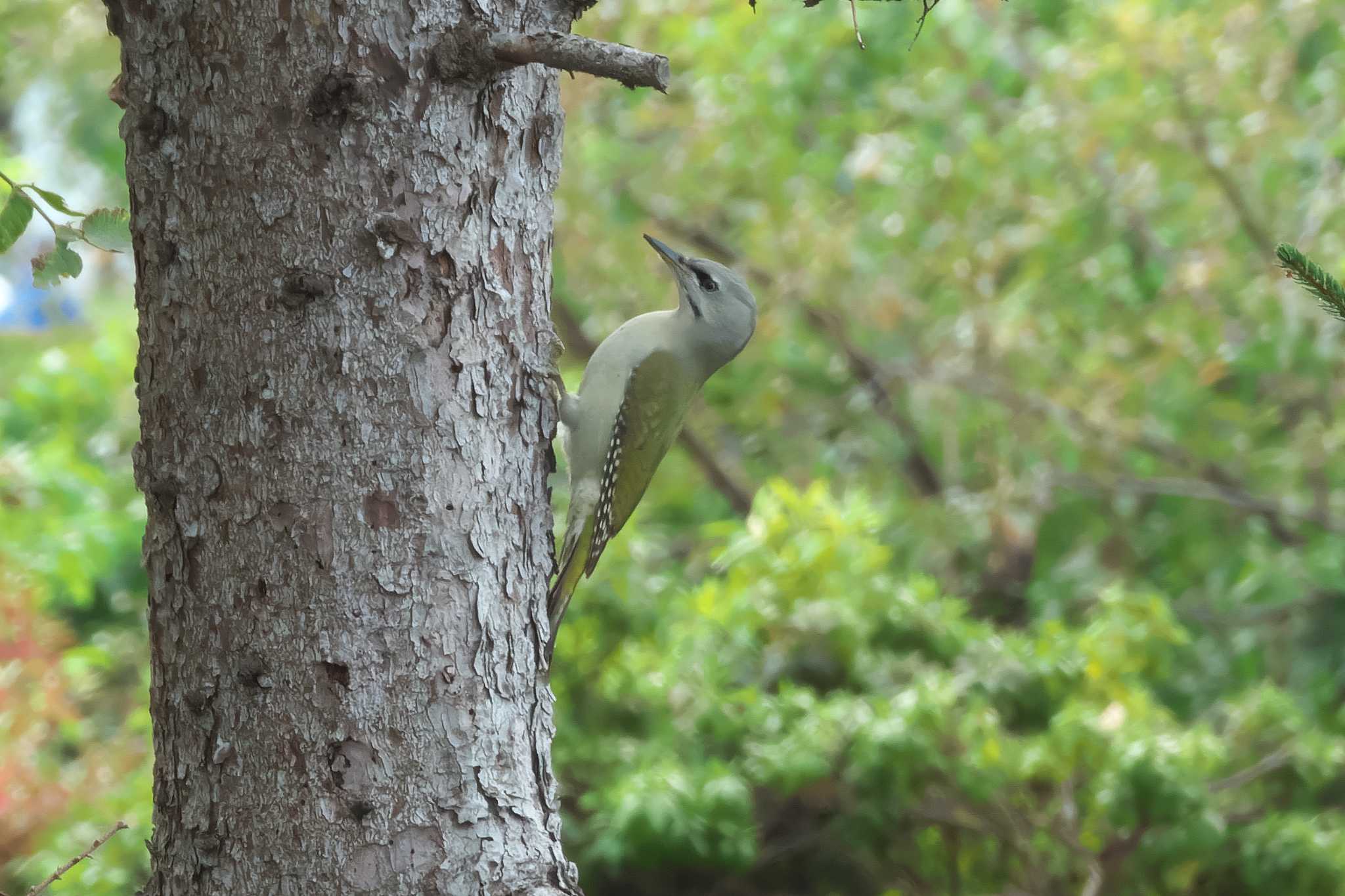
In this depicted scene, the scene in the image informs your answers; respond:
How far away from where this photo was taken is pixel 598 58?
65.0 inches

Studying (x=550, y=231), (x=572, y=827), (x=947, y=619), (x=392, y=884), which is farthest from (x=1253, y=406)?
(x=392, y=884)

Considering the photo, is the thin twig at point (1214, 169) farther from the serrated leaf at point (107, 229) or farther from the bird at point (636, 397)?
the serrated leaf at point (107, 229)

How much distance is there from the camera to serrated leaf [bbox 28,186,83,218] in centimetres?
196

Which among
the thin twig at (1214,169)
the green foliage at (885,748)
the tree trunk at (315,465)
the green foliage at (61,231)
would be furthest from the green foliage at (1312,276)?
the thin twig at (1214,169)

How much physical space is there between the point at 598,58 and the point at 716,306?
1.56 metres

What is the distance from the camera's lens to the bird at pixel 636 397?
2.98 metres

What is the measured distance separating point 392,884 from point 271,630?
36 cm

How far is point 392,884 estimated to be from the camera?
1671 mm

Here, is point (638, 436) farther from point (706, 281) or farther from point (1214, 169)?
point (1214, 169)

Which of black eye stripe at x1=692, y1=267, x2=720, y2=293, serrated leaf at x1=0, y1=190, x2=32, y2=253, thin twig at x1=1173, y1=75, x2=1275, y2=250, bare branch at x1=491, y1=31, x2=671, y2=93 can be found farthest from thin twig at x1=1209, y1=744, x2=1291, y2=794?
serrated leaf at x1=0, y1=190, x2=32, y2=253

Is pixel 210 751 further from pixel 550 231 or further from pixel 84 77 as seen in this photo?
pixel 84 77

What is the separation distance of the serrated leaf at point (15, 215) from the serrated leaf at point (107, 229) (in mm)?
83

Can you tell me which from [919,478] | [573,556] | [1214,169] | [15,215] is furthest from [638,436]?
[919,478]

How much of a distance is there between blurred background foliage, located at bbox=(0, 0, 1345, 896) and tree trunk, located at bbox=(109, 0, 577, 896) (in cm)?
219
